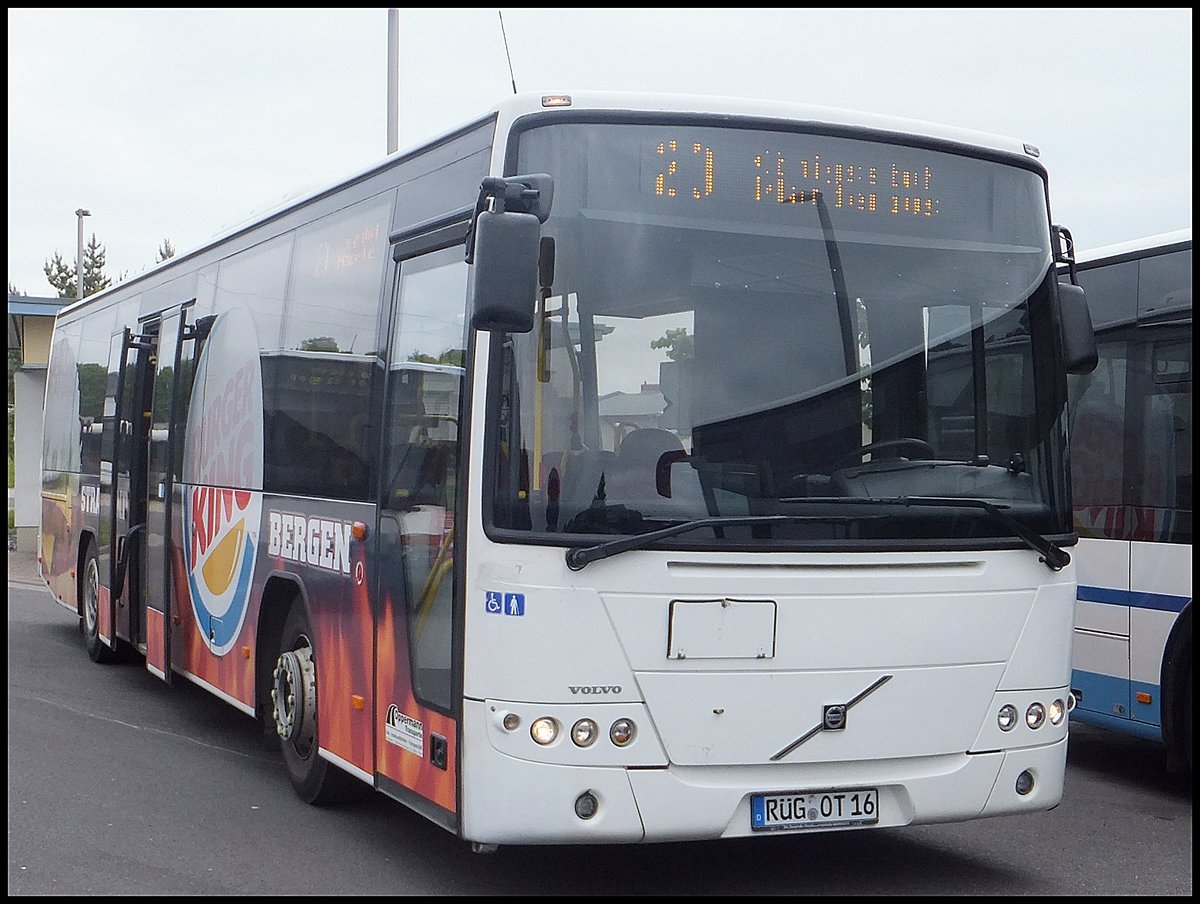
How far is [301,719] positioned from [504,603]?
2674 mm

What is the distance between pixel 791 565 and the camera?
611 centimetres

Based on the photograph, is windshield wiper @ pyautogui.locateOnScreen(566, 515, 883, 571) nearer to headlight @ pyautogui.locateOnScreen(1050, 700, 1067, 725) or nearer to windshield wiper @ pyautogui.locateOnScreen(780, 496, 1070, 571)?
windshield wiper @ pyautogui.locateOnScreen(780, 496, 1070, 571)

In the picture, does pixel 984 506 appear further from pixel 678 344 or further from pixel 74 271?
pixel 74 271

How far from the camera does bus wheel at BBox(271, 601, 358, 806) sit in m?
8.05

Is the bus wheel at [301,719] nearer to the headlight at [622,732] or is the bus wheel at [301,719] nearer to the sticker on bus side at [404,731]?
the sticker on bus side at [404,731]

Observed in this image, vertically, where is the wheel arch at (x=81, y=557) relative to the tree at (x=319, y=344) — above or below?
below

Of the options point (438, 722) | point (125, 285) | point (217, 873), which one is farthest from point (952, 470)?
point (125, 285)

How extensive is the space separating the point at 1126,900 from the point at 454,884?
283 cm

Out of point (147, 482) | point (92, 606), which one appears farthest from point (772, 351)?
point (92, 606)

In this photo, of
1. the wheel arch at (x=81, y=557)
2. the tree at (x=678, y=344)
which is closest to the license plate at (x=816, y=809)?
the tree at (x=678, y=344)

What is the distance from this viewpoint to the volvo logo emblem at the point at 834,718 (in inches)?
243

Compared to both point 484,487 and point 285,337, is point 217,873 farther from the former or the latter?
point 285,337

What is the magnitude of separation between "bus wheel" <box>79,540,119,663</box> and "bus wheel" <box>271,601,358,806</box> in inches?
220

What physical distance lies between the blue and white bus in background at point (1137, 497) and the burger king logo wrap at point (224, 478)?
4.94 meters
